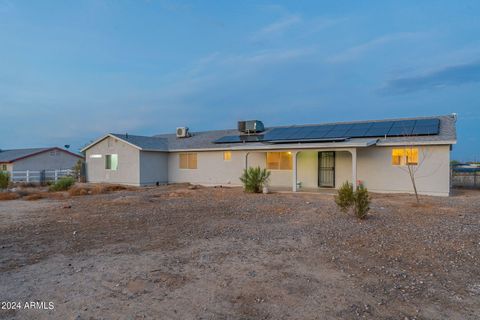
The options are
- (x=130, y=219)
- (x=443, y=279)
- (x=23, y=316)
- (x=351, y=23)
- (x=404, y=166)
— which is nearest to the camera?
(x=23, y=316)

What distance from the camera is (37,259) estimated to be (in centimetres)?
507

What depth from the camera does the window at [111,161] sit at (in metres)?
20.9

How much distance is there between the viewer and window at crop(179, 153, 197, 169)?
2020 cm

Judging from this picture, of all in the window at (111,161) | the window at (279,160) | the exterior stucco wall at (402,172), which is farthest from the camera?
the window at (111,161)

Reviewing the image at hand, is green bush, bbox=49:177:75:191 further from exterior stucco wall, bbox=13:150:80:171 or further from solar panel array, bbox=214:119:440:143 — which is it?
exterior stucco wall, bbox=13:150:80:171

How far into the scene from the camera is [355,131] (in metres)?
16.3

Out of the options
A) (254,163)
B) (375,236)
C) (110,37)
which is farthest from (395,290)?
(110,37)

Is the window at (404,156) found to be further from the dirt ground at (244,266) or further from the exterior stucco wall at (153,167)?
the exterior stucco wall at (153,167)

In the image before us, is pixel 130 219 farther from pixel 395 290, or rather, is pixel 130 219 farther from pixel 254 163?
pixel 254 163

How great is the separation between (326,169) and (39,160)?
96.1 ft

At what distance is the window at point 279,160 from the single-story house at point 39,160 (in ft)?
84.8

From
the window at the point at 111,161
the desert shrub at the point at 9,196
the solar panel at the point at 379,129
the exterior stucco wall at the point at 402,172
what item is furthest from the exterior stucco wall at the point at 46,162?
the solar panel at the point at 379,129

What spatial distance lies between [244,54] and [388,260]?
30388mm

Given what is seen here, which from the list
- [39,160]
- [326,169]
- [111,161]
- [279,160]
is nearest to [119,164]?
[111,161]
